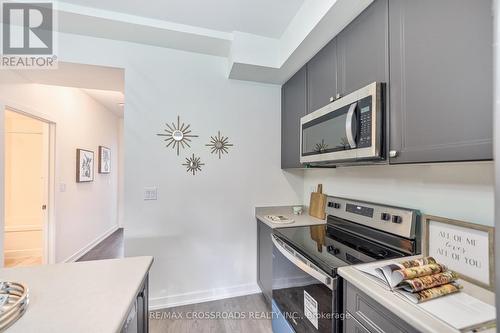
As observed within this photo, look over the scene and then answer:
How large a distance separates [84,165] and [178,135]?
2434 millimetres

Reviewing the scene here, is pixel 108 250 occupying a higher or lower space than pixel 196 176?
lower

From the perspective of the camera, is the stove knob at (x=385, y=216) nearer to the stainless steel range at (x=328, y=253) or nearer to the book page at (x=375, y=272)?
the stainless steel range at (x=328, y=253)

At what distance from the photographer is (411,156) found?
1.05 m

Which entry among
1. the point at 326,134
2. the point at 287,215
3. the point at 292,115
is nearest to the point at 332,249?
the point at 326,134

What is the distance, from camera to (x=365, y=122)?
4.04 ft

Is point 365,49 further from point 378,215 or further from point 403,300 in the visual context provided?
point 403,300

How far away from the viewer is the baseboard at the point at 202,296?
6.97 feet

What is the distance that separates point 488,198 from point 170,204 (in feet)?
7.15

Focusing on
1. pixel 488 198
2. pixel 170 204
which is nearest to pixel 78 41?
pixel 170 204

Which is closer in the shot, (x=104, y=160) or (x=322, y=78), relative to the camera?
(x=322, y=78)

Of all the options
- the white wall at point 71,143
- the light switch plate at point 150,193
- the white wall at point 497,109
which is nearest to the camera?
the white wall at point 497,109

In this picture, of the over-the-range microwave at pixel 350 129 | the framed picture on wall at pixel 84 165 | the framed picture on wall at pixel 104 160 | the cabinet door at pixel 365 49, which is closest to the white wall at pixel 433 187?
the over-the-range microwave at pixel 350 129

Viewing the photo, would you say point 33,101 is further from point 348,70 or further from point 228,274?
point 348,70

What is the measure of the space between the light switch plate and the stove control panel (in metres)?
1.60
